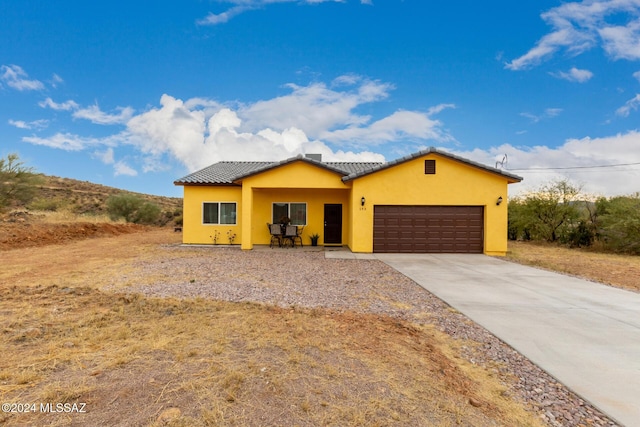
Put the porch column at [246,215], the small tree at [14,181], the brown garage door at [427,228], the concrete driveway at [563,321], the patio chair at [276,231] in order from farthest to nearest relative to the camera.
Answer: the small tree at [14,181]
the patio chair at [276,231]
the porch column at [246,215]
the brown garage door at [427,228]
the concrete driveway at [563,321]

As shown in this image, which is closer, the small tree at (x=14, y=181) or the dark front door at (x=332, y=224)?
the dark front door at (x=332, y=224)

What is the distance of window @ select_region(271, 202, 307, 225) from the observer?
1583 cm

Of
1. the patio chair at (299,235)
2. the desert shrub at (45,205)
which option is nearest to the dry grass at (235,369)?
the patio chair at (299,235)

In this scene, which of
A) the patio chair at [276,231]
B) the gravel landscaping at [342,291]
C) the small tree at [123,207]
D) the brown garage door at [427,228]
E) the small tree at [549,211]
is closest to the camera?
the gravel landscaping at [342,291]

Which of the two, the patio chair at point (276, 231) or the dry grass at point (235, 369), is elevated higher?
the patio chair at point (276, 231)

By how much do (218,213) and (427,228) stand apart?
31.6 ft

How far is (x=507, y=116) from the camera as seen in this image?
693 inches

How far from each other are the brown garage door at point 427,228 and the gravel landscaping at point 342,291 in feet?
8.27

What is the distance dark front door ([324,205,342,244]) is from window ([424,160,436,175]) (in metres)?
4.45

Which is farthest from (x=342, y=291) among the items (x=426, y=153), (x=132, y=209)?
(x=132, y=209)

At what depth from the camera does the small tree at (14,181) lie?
765 inches

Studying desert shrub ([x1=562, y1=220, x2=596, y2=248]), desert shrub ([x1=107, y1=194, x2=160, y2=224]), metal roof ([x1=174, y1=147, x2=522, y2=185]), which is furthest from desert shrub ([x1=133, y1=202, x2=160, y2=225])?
desert shrub ([x1=562, y1=220, x2=596, y2=248])

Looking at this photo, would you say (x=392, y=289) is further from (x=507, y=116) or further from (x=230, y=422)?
(x=507, y=116)

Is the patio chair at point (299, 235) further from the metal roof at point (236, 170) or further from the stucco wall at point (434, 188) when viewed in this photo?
the metal roof at point (236, 170)
